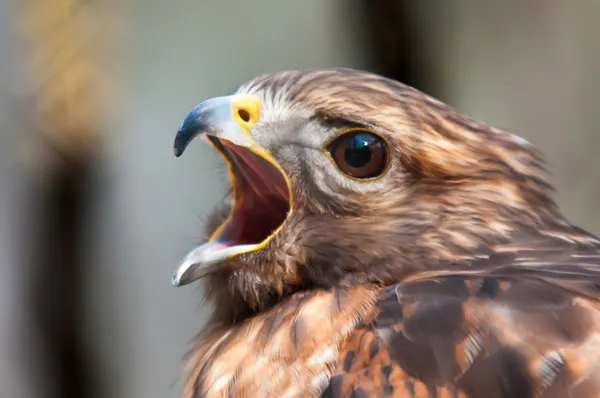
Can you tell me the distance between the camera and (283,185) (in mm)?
1230

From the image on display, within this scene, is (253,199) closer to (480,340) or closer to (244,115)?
(244,115)

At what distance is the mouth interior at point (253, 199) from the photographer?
48.3 inches

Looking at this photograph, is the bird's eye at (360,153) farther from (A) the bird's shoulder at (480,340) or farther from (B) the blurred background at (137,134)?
(B) the blurred background at (137,134)

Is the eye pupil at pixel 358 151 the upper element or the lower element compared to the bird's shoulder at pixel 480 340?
upper

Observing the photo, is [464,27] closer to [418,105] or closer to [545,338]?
[418,105]

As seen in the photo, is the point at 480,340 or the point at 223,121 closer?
the point at 480,340

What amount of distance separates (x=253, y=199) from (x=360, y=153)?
0.80 ft

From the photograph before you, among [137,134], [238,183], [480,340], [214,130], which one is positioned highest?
[214,130]

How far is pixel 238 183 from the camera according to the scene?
4.19 feet

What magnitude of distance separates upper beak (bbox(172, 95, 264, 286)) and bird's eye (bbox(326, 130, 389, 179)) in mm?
120

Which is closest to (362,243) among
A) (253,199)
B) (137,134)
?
(253,199)

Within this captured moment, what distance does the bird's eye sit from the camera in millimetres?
1104

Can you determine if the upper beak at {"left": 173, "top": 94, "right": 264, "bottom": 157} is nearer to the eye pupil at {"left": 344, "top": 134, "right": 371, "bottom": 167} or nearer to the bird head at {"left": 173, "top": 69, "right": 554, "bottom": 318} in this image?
the bird head at {"left": 173, "top": 69, "right": 554, "bottom": 318}

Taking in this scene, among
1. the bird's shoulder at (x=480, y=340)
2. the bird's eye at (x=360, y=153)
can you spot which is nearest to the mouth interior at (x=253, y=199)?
the bird's eye at (x=360, y=153)
